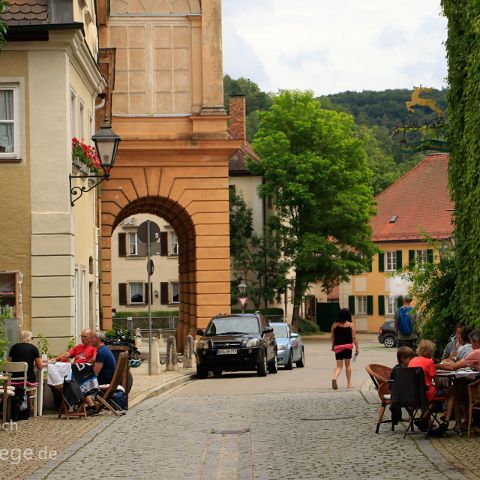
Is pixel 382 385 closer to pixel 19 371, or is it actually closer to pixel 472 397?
pixel 472 397

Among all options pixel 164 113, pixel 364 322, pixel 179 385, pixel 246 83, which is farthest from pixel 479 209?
pixel 246 83

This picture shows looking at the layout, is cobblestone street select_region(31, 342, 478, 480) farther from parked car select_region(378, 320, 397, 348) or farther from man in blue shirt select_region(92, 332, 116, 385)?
parked car select_region(378, 320, 397, 348)

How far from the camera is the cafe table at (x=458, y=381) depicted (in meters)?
16.8

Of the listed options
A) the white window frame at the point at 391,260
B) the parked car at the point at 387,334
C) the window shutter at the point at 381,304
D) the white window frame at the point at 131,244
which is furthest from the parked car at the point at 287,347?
the white window frame at the point at 131,244

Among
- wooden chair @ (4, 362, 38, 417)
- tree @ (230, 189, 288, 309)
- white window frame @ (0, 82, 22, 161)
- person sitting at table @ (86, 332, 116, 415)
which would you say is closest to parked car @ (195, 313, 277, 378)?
white window frame @ (0, 82, 22, 161)

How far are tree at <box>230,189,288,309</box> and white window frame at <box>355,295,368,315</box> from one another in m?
12.7

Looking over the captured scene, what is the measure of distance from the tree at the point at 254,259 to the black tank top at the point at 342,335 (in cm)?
4794

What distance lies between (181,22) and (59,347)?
76.4 ft

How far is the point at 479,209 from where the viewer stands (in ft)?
65.4

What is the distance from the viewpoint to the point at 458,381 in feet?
55.9

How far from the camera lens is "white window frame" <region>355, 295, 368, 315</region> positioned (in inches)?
3519

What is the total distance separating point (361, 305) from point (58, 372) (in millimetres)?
69275

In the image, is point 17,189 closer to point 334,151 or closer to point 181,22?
point 181,22

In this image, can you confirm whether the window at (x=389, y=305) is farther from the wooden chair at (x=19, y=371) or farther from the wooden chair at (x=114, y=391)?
the wooden chair at (x=19, y=371)
